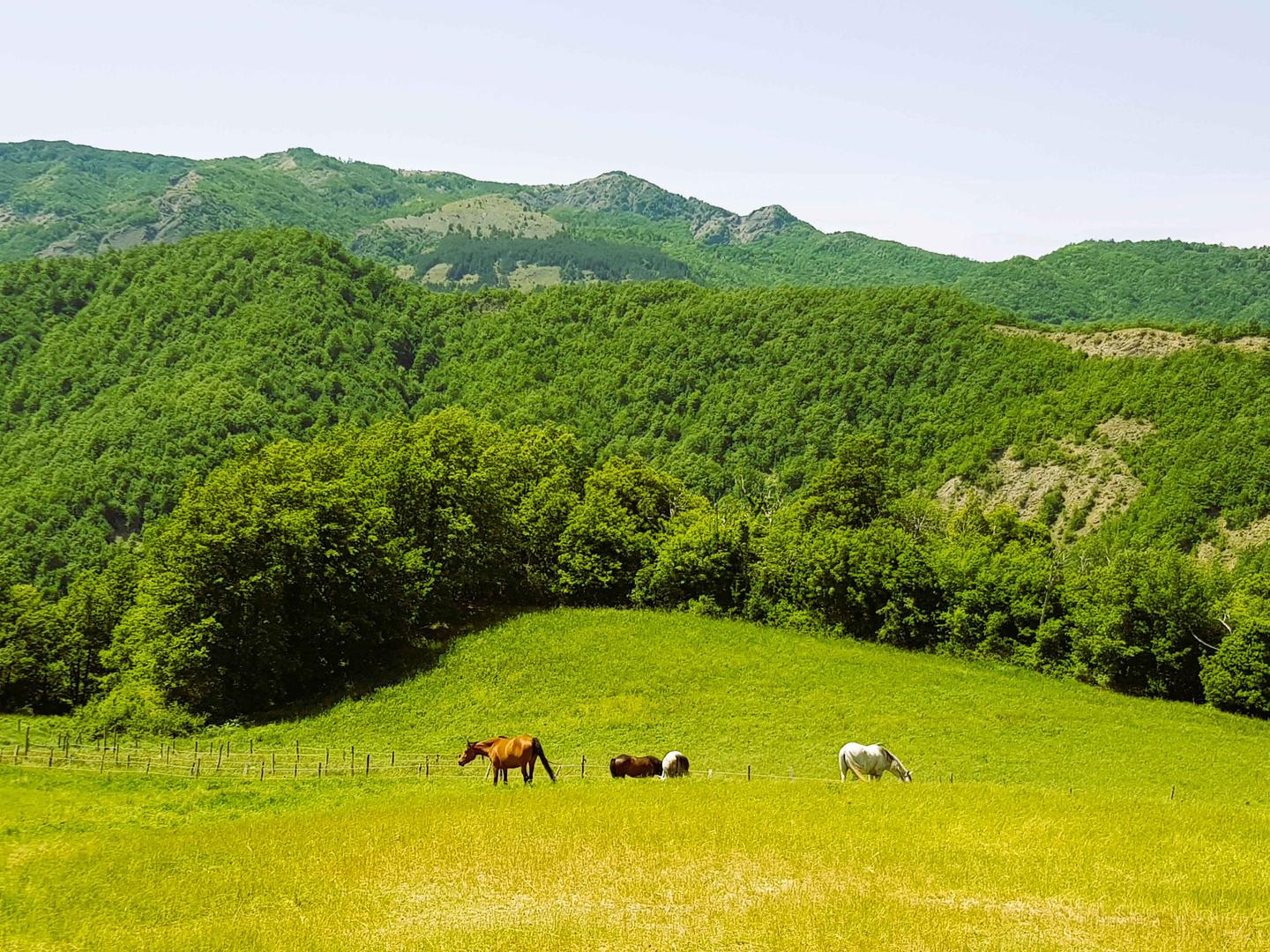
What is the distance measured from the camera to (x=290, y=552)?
70312 mm

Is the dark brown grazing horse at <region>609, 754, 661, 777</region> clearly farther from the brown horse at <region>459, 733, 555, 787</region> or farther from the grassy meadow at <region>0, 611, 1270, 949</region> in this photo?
the brown horse at <region>459, 733, 555, 787</region>

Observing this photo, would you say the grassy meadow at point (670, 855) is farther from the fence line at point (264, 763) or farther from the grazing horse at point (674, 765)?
the grazing horse at point (674, 765)

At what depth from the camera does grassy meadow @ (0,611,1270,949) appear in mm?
20703

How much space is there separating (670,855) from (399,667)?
1944 inches

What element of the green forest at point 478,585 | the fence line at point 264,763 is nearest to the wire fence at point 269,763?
the fence line at point 264,763

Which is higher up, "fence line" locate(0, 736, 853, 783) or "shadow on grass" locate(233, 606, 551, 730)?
"fence line" locate(0, 736, 853, 783)

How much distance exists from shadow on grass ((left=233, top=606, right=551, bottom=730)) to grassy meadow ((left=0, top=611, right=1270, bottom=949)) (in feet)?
28.0

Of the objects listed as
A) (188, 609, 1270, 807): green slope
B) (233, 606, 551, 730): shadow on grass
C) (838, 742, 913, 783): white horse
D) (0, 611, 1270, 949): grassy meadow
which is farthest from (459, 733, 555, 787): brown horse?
(233, 606, 551, 730): shadow on grass

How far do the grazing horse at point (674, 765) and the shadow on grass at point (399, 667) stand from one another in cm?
3099

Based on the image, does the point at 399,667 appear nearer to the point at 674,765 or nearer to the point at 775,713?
the point at 775,713

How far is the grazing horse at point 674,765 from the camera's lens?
42906mm

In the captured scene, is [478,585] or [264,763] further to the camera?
[478,585]

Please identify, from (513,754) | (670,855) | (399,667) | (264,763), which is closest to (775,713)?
(513,754)

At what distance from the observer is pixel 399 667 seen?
71.8 metres
